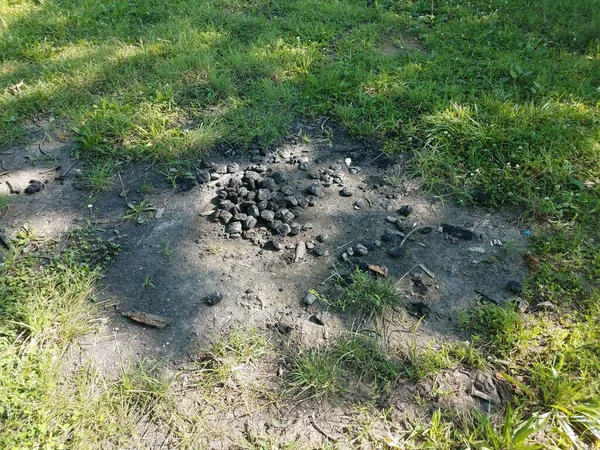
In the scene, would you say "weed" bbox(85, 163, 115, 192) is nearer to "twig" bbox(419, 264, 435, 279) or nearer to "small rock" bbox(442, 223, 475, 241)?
"twig" bbox(419, 264, 435, 279)

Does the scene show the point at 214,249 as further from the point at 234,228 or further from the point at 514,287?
the point at 514,287

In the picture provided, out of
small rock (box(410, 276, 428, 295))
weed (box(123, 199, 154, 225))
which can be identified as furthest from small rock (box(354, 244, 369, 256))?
weed (box(123, 199, 154, 225))

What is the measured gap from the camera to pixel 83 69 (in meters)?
4.41

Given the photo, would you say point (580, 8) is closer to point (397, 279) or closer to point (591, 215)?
point (591, 215)

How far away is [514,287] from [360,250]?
3.07ft

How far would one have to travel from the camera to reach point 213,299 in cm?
266

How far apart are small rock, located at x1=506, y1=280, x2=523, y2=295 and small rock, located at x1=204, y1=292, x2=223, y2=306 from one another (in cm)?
172

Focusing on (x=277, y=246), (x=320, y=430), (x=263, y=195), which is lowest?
(x=320, y=430)

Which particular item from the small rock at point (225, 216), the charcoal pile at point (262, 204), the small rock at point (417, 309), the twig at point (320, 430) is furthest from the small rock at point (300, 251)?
the twig at point (320, 430)

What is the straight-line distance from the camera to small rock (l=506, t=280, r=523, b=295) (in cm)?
269

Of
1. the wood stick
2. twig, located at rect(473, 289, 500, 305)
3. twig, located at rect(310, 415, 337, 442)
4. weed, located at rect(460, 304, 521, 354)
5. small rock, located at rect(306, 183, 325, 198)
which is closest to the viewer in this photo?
twig, located at rect(310, 415, 337, 442)

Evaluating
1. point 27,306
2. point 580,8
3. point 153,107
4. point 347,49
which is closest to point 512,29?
point 580,8

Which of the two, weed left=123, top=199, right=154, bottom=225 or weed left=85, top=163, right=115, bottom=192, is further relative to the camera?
weed left=85, top=163, right=115, bottom=192

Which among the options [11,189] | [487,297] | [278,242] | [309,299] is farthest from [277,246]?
[11,189]
